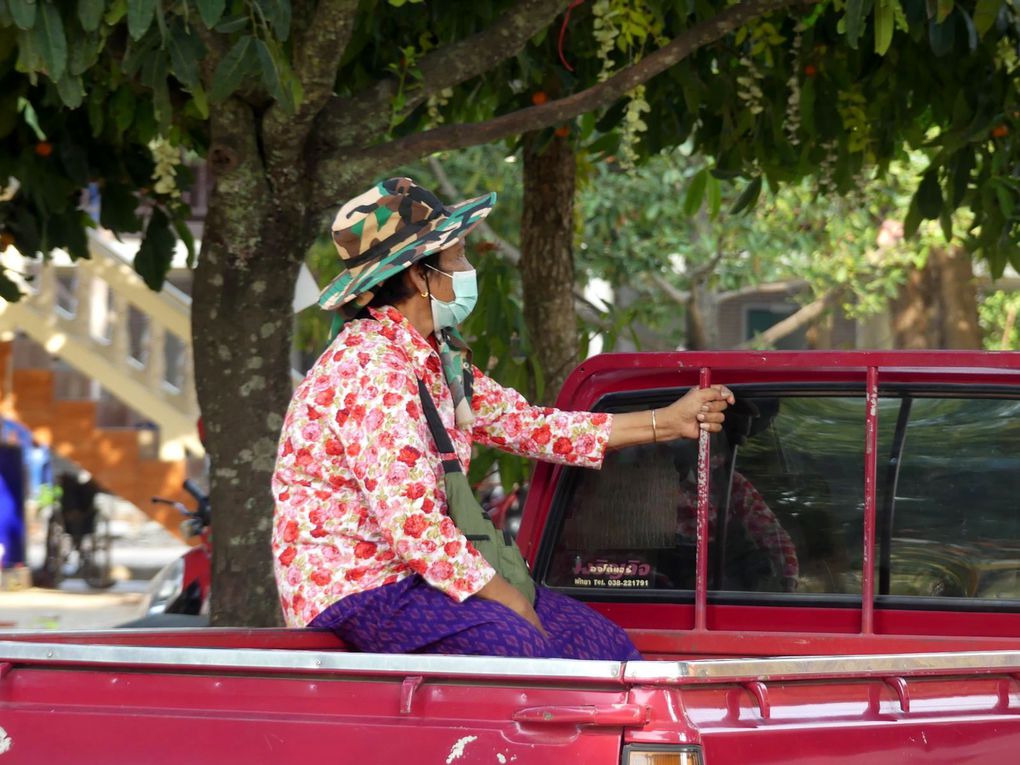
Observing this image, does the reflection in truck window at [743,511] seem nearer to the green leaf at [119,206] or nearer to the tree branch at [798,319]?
the green leaf at [119,206]

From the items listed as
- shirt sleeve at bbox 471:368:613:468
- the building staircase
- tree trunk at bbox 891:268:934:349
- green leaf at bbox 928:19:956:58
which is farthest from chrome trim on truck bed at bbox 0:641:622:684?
tree trunk at bbox 891:268:934:349

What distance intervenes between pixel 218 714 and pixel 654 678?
2.39 feet

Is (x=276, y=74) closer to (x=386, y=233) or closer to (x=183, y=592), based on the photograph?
(x=386, y=233)

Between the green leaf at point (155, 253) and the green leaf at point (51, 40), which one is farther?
the green leaf at point (155, 253)

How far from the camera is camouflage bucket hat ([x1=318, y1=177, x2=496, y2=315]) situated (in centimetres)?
322

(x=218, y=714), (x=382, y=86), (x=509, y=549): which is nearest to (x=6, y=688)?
(x=218, y=714)

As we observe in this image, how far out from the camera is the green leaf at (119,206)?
5.60 metres

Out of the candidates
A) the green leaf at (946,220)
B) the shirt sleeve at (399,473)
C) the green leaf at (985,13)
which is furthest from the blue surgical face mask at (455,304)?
the green leaf at (946,220)

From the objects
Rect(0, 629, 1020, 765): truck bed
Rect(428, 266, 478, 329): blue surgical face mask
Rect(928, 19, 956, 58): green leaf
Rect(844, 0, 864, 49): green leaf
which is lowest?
Rect(0, 629, 1020, 765): truck bed

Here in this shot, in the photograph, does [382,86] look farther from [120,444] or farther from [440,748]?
[120,444]

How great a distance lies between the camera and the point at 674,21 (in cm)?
540

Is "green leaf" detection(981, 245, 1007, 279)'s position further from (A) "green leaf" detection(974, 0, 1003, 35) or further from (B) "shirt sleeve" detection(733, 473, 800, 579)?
(B) "shirt sleeve" detection(733, 473, 800, 579)

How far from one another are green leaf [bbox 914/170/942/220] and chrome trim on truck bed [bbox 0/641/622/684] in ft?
12.1

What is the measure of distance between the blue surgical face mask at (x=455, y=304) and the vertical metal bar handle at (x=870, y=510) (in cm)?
91
